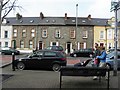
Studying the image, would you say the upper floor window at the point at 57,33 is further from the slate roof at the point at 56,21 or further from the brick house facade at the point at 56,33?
the slate roof at the point at 56,21

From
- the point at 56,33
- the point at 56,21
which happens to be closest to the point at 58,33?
the point at 56,33

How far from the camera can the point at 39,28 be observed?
6619cm

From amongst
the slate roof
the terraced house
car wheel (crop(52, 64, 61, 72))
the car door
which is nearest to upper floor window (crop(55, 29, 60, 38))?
the terraced house

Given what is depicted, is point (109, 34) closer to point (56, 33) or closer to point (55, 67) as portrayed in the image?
point (56, 33)

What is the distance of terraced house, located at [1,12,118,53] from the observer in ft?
213

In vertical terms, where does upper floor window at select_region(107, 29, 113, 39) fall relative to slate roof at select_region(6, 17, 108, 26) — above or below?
below

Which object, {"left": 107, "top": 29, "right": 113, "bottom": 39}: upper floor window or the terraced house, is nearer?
the terraced house

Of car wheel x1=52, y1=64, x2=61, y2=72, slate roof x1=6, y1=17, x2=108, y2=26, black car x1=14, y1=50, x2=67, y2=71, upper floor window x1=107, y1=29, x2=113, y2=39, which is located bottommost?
car wheel x1=52, y1=64, x2=61, y2=72

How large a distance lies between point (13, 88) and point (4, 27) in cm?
5724

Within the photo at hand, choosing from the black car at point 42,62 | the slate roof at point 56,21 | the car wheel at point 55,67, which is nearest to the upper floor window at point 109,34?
the slate roof at point 56,21

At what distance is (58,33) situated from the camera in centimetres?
6525

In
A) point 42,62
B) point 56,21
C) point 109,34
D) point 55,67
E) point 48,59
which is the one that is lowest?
point 55,67

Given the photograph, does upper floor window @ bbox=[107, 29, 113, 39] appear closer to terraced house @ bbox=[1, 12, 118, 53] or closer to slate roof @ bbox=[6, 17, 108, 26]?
terraced house @ bbox=[1, 12, 118, 53]

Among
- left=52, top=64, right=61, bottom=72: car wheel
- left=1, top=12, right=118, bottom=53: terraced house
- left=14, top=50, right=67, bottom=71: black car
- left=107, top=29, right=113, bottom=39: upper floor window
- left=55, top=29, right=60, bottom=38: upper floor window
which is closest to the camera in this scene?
left=52, top=64, right=61, bottom=72: car wheel
